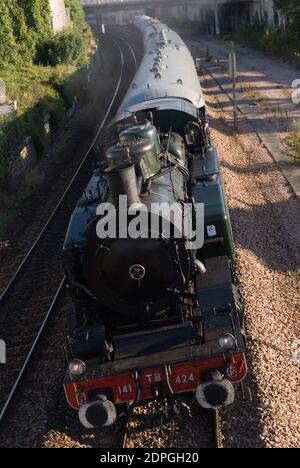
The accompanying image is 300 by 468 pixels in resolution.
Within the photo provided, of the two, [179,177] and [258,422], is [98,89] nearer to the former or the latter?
[179,177]

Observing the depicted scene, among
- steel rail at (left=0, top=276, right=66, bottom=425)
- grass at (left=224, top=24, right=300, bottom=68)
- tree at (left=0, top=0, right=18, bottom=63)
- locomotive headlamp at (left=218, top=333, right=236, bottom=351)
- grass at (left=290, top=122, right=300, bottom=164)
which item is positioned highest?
tree at (left=0, top=0, right=18, bottom=63)

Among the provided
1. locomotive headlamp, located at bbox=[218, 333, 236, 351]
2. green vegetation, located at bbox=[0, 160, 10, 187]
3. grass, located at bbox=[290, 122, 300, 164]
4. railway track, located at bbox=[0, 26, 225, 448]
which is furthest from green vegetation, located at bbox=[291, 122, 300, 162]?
locomotive headlamp, located at bbox=[218, 333, 236, 351]

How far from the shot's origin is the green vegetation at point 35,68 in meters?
26.4

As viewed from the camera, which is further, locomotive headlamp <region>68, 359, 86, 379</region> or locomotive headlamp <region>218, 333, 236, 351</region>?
locomotive headlamp <region>68, 359, 86, 379</region>

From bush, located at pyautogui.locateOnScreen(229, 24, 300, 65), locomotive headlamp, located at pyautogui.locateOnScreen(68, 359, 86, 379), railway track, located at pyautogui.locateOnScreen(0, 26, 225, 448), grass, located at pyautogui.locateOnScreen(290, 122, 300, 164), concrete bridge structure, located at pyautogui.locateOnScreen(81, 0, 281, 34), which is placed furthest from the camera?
concrete bridge structure, located at pyautogui.locateOnScreen(81, 0, 281, 34)

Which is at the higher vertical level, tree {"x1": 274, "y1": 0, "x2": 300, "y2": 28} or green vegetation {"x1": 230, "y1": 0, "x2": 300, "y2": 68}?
tree {"x1": 274, "y1": 0, "x2": 300, "y2": 28}

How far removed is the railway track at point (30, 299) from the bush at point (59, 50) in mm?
22245

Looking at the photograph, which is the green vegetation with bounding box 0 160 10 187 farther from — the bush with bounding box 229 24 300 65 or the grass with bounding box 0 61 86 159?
the bush with bounding box 229 24 300 65

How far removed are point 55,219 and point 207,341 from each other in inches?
437

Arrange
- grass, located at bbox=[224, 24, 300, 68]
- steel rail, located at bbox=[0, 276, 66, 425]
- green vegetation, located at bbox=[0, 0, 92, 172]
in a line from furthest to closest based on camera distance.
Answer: grass, located at bbox=[224, 24, 300, 68], green vegetation, located at bbox=[0, 0, 92, 172], steel rail, located at bbox=[0, 276, 66, 425]

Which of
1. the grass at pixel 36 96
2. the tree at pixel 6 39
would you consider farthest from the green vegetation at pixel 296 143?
the tree at pixel 6 39

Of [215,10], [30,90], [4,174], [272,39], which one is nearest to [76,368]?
[4,174]

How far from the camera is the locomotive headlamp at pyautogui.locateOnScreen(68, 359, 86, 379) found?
8891mm

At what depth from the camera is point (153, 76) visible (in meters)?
19.8
